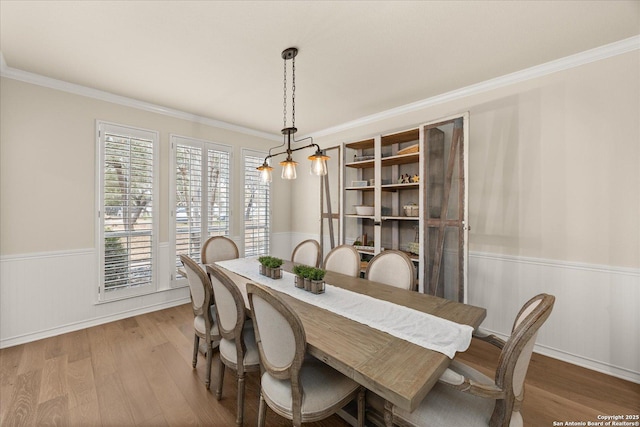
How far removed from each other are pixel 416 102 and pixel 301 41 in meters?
1.83

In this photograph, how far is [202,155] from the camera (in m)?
3.93

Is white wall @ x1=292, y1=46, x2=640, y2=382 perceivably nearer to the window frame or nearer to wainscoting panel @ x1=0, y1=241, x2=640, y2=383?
wainscoting panel @ x1=0, y1=241, x2=640, y2=383

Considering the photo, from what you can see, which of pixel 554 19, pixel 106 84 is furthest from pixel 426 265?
pixel 106 84

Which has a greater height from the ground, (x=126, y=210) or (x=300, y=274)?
(x=126, y=210)

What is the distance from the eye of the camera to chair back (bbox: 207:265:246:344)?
1625mm

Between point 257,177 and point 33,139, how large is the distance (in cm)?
266

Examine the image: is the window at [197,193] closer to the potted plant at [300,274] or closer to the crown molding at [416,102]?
the crown molding at [416,102]

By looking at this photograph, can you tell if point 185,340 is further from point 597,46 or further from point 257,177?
point 597,46

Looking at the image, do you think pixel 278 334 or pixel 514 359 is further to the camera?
pixel 278 334

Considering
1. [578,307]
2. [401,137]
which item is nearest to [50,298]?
[401,137]

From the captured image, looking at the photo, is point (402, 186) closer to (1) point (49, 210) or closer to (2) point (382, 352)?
(2) point (382, 352)

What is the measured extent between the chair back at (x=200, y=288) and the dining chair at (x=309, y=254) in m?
1.28

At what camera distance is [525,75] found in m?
2.57

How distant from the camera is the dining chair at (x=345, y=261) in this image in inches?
103
